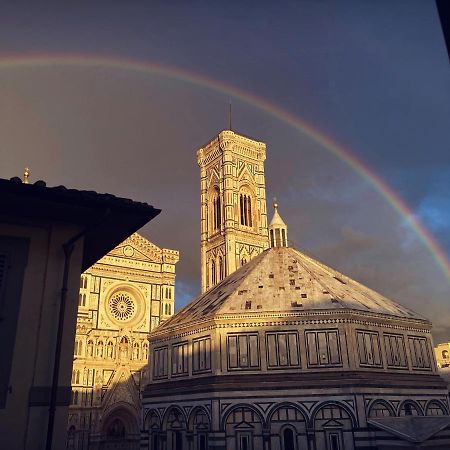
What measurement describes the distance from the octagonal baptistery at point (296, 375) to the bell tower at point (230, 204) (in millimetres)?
51990

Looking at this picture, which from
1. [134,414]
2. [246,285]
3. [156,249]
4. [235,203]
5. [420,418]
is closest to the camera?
[420,418]

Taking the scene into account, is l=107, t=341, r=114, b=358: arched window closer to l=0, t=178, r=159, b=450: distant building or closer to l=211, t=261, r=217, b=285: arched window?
l=211, t=261, r=217, b=285: arched window

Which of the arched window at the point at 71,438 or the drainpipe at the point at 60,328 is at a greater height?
the drainpipe at the point at 60,328

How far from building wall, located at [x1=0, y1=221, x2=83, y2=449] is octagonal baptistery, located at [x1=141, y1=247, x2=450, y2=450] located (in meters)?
22.0

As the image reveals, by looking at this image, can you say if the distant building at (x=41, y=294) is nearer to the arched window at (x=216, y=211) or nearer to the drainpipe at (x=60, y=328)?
the drainpipe at (x=60, y=328)

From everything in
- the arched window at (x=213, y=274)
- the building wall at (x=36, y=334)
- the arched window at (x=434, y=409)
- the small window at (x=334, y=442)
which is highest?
the arched window at (x=213, y=274)

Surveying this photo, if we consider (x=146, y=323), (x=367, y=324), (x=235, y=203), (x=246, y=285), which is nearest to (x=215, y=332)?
(x=246, y=285)

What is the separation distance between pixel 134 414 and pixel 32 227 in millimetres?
54326

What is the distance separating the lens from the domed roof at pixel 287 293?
3425cm

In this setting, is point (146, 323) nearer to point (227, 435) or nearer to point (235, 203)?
point (235, 203)

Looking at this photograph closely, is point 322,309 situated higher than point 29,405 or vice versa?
point 322,309

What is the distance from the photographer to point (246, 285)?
3794 centimetres

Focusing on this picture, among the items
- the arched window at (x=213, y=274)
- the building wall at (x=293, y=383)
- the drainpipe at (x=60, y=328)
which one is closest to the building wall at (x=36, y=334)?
the drainpipe at (x=60, y=328)

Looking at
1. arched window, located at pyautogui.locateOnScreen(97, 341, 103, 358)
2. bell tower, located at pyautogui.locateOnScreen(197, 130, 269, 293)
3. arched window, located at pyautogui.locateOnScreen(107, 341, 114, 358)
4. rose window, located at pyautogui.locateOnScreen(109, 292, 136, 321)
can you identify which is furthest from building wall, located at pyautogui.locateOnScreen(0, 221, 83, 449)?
bell tower, located at pyautogui.locateOnScreen(197, 130, 269, 293)
